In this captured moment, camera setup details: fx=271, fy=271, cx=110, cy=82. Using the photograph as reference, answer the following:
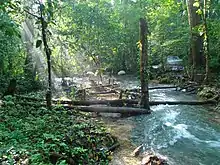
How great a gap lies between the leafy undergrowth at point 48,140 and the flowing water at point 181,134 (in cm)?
140

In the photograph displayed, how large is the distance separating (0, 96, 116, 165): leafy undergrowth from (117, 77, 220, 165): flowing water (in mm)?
1400

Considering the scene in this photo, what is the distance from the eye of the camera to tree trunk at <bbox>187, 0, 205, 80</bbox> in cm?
1698

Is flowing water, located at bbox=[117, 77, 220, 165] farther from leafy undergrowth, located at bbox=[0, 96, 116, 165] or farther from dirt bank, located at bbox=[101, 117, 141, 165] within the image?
leafy undergrowth, located at bbox=[0, 96, 116, 165]

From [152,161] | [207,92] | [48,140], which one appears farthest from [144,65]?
[48,140]

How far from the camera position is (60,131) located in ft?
20.6

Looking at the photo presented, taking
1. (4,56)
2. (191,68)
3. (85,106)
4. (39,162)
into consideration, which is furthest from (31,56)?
(39,162)

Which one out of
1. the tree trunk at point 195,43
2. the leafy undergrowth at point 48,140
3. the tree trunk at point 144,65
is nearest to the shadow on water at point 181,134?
the tree trunk at point 144,65

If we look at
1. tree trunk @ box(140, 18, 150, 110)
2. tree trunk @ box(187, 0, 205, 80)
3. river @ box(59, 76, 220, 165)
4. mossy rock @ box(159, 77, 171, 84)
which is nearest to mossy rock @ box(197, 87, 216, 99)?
river @ box(59, 76, 220, 165)

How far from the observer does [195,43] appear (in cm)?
1730

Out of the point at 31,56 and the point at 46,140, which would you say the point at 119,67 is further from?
the point at 46,140

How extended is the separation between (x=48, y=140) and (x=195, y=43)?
1406 cm

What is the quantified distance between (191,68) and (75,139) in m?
13.3

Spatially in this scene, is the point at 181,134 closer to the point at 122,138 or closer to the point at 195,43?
the point at 122,138

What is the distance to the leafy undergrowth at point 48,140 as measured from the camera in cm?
433
